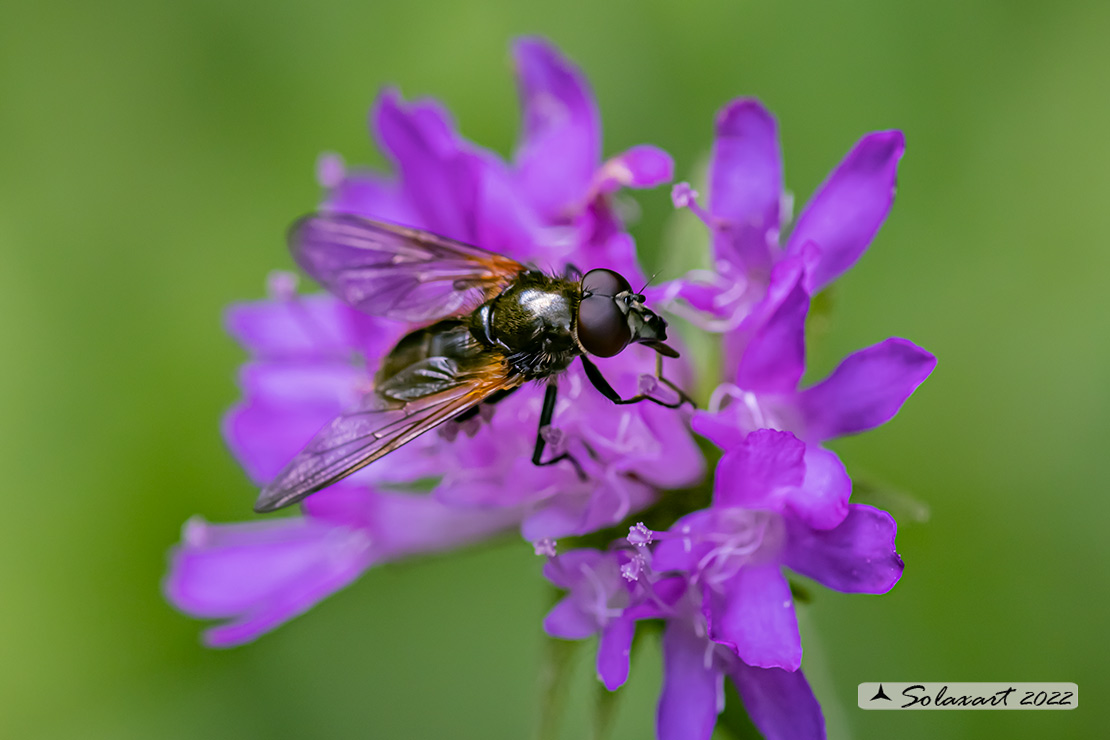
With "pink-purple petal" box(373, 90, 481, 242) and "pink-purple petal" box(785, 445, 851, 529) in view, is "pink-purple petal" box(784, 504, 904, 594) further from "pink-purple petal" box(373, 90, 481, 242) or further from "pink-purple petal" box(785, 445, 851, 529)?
"pink-purple petal" box(373, 90, 481, 242)

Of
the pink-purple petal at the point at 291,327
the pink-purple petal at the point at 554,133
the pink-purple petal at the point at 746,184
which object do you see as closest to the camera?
the pink-purple petal at the point at 746,184

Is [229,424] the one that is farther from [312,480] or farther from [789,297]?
[789,297]

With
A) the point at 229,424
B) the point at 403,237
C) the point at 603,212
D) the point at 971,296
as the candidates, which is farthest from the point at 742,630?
the point at 971,296

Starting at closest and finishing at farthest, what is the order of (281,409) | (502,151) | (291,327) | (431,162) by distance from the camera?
1. (431,162)
2. (281,409)
3. (291,327)
4. (502,151)

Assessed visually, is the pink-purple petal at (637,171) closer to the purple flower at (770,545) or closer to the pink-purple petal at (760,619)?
the purple flower at (770,545)

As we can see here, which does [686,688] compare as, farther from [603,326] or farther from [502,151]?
[502,151]

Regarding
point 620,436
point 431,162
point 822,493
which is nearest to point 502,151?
point 431,162

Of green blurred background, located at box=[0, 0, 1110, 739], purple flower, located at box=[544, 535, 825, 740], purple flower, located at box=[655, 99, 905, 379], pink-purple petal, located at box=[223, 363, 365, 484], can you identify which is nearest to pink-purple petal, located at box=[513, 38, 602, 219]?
purple flower, located at box=[655, 99, 905, 379]

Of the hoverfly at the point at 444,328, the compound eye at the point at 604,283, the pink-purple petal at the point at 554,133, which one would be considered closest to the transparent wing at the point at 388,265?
the hoverfly at the point at 444,328
